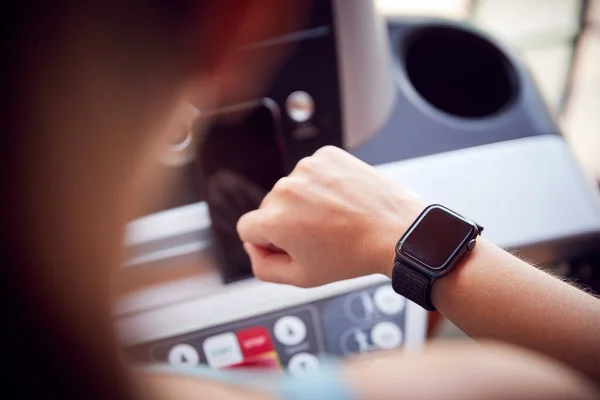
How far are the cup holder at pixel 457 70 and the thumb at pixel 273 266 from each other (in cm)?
37

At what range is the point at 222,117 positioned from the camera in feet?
1.92

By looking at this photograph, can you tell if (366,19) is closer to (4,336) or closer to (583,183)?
(583,183)

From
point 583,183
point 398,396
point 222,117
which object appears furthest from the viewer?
point 583,183

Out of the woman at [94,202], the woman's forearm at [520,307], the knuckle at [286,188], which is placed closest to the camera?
the woman at [94,202]

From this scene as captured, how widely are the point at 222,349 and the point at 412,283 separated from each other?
22 cm

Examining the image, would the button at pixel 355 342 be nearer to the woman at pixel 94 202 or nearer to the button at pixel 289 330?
the button at pixel 289 330

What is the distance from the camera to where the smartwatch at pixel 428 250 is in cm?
53

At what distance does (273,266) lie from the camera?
58cm

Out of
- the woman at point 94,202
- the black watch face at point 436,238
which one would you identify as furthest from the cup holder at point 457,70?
the woman at point 94,202

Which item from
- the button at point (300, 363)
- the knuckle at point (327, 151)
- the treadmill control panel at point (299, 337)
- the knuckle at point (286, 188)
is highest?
the knuckle at point (327, 151)

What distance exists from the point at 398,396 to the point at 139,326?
418 millimetres

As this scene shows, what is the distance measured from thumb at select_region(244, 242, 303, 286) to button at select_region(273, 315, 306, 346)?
0.22 ft

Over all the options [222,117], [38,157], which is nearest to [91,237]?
[38,157]

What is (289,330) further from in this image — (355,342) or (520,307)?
(520,307)
